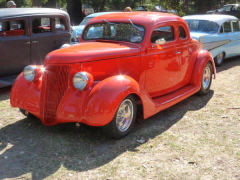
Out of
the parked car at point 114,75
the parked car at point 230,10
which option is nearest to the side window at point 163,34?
the parked car at point 114,75

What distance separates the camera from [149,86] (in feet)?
17.0

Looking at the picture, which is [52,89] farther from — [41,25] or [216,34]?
[216,34]

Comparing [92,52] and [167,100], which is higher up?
[92,52]

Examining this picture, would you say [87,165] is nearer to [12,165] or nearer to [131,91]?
[12,165]

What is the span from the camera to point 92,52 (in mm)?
4379

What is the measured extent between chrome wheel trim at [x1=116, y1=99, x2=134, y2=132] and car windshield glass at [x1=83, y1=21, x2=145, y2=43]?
116 centimetres

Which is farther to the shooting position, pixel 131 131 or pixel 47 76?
pixel 131 131

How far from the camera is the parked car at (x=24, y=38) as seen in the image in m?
6.83

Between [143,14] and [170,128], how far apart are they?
2.07 meters

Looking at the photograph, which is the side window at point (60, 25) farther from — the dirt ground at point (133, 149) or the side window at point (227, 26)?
the side window at point (227, 26)

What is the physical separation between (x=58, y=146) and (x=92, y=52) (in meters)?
1.37

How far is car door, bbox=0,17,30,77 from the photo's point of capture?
6797mm

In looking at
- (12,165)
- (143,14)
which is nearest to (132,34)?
(143,14)

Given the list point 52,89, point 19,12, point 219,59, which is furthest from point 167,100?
point 219,59
